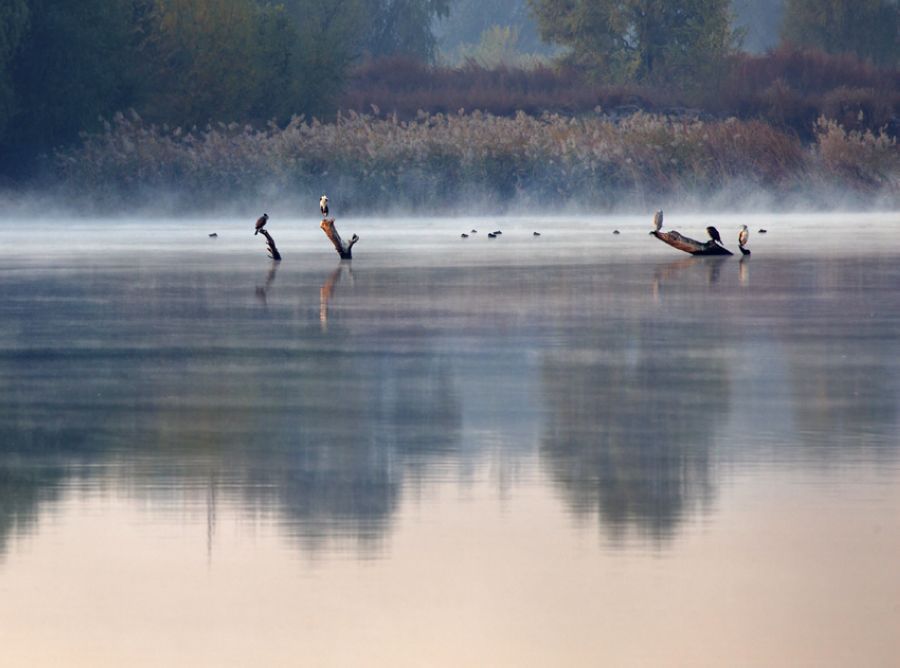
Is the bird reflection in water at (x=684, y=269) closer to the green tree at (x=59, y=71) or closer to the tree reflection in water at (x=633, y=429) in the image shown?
the tree reflection in water at (x=633, y=429)

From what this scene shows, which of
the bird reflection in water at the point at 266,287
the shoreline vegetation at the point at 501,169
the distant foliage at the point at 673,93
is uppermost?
the distant foliage at the point at 673,93

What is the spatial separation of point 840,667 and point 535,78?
5950 cm

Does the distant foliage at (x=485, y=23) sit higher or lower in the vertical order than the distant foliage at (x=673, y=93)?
higher

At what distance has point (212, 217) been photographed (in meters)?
39.4

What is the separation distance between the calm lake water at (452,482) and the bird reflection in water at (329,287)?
0.13 metres

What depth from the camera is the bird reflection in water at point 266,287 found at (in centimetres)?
1902

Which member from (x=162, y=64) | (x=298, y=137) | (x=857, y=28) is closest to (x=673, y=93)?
(x=162, y=64)

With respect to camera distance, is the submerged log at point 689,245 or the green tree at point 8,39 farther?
the green tree at point 8,39

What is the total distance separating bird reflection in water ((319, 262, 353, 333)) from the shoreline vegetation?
14287 mm

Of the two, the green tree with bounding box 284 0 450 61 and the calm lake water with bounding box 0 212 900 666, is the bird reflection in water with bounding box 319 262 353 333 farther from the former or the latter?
the green tree with bounding box 284 0 450 61

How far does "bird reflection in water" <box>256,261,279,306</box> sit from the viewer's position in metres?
19.0

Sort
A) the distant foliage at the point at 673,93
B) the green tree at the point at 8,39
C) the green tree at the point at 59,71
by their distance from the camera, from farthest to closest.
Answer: the distant foliage at the point at 673,93
the green tree at the point at 59,71
the green tree at the point at 8,39

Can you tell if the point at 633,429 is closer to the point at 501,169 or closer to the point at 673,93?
the point at 501,169

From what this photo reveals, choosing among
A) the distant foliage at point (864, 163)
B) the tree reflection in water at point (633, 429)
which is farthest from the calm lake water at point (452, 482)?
the distant foliage at point (864, 163)
